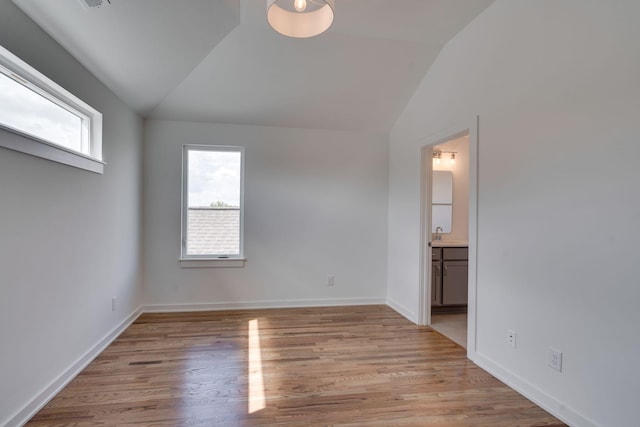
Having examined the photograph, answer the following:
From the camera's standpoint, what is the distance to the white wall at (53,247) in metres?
1.76

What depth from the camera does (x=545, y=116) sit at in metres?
2.10

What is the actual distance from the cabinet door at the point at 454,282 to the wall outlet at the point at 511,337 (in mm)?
1695

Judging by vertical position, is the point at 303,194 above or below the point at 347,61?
below

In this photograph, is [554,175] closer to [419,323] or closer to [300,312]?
[419,323]

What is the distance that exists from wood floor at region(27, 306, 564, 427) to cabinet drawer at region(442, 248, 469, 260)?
3.32ft

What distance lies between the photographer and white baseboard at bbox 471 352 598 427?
1.89 m

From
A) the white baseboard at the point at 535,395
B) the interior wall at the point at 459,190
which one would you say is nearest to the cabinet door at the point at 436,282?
the interior wall at the point at 459,190

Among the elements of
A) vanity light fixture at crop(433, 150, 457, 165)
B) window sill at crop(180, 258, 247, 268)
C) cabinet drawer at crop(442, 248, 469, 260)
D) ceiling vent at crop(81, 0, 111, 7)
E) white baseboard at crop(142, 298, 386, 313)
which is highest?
ceiling vent at crop(81, 0, 111, 7)

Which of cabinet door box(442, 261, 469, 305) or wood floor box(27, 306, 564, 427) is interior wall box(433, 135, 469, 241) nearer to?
cabinet door box(442, 261, 469, 305)

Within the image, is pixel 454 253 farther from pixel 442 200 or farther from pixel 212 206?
pixel 212 206

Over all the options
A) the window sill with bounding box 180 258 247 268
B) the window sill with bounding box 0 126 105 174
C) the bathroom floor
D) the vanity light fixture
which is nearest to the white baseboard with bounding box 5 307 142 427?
the window sill with bounding box 180 258 247 268

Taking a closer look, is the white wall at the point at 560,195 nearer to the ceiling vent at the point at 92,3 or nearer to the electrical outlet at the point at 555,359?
the electrical outlet at the point at 555,359

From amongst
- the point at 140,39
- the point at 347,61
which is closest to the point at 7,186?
the point at 140,39

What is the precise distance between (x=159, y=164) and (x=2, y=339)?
2586mm
